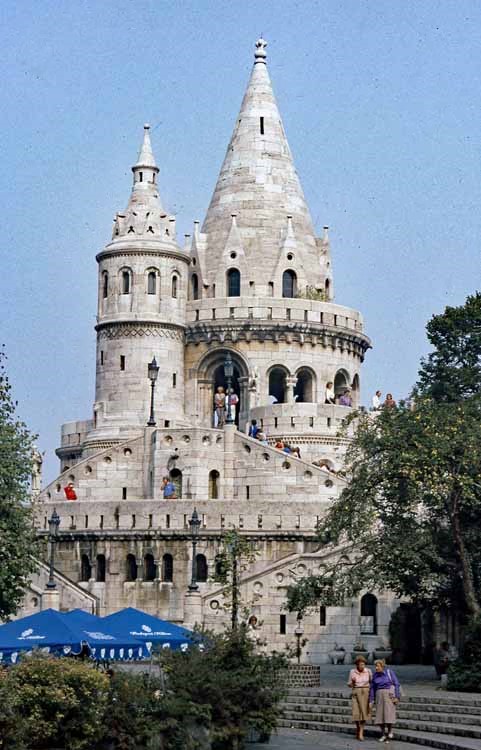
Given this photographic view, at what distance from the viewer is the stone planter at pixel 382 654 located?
144ft

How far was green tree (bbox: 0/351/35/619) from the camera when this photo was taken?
36.2 meters

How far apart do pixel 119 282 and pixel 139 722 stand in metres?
36.5

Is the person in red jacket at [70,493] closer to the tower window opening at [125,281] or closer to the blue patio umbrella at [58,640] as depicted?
the tower window opening at [125,281]

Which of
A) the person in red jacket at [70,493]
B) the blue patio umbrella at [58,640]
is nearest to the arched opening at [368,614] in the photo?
the person in red jacket at [70,493]

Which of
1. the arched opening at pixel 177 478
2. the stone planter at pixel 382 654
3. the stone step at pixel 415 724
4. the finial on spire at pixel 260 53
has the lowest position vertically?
the stone step at pixel 415 724

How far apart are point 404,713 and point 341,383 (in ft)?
113

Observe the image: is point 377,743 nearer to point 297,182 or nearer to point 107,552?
point 107,552

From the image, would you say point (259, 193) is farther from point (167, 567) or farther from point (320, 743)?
point (320, 743)

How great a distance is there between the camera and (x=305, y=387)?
6350 cm

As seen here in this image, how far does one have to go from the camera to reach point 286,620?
46750mm

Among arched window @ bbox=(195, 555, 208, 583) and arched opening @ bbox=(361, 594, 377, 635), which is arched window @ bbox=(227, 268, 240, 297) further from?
arched opening @ bbox=(361, 594, 377, 635)

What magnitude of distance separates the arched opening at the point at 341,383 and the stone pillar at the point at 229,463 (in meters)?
10.5

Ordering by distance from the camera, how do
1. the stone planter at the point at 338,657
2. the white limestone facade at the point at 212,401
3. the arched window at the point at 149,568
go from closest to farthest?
the stone planter at the point at 338,657 → the white limestone facade at the point at 212,401 → the arched window at the point at 149,568

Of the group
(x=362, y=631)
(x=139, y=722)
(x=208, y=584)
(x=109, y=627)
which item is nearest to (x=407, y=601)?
(x=362, y=631)
